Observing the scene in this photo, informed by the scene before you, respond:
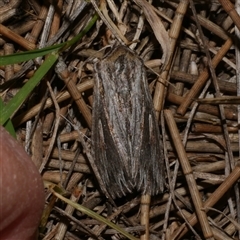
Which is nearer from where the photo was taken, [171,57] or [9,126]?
[9,126]

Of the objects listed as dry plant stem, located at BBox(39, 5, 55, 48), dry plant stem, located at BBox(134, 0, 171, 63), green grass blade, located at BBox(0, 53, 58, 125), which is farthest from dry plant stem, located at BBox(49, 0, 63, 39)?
dry plant stem, located at BBox(134, 0, 171, 63)

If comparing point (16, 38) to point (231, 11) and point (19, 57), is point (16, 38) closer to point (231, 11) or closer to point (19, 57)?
point (19, 57)

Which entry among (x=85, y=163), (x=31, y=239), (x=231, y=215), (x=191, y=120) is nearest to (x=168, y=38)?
(x=191, y=120)

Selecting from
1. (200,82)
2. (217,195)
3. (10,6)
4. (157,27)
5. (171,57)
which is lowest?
(217,195)

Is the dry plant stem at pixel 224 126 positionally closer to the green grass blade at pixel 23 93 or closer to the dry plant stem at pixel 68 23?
the dry plant stem at pixel 68 23

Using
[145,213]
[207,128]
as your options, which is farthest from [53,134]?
[207,128]

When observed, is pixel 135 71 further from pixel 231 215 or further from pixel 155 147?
pixel 231 215

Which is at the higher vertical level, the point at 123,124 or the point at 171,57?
the point at 171,57
